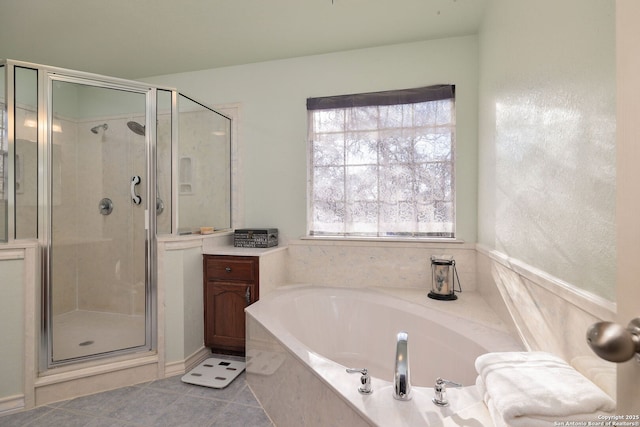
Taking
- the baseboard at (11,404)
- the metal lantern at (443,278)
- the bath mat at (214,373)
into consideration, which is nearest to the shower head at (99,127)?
the baseboard at (11,404)

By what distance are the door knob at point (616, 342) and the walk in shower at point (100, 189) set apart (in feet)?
7.65

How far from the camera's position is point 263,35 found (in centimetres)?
248

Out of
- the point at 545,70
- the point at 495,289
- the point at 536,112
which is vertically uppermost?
the point at 545,70

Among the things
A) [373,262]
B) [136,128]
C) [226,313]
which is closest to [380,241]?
[373,262]

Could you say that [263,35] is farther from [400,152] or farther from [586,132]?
[586,132]

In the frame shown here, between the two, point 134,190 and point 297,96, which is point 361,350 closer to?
point 134,190

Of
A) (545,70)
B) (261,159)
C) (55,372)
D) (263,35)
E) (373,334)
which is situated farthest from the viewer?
(261,159)

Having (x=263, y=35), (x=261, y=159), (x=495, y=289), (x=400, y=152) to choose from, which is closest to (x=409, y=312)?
(x=495, y=289)

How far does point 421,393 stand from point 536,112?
3.98 ft

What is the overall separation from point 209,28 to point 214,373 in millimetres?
2533

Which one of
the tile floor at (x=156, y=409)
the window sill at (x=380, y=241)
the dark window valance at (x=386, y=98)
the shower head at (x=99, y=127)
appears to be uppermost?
the dark window valance at (x=386, y=98)

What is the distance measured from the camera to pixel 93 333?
7.50ft

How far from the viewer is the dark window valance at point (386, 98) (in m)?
2.48

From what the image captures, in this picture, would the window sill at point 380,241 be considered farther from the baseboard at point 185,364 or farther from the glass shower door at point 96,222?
the glass shower door at point 96,222
